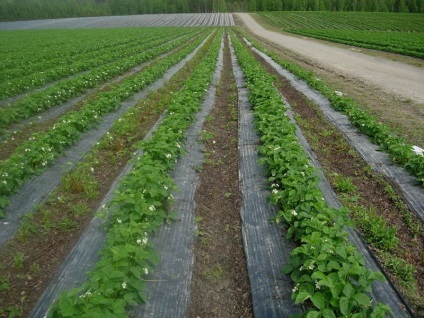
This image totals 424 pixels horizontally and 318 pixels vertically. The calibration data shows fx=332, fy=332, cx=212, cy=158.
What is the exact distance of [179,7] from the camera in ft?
341

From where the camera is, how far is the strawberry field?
321cm

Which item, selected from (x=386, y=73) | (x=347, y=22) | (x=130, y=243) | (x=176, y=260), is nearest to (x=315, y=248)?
(x=176, y=260)

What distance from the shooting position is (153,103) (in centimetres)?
1038

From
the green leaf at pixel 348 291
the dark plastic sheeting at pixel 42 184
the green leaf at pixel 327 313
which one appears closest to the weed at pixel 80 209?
the dark plastic sheeting at pixel 42 184

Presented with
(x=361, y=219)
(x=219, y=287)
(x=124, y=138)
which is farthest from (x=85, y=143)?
(x=361, y=219)

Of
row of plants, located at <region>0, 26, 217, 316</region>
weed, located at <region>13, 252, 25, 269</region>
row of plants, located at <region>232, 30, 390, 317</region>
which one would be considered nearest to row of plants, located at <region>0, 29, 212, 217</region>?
row of plants, located at <region>0, 26, 217, 316</region>

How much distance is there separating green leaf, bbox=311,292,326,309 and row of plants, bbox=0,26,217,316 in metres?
2.82

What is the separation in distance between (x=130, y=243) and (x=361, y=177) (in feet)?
14.4

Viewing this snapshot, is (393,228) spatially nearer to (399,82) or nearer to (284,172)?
(284,172)

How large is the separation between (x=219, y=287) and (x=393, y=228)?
8.03ft

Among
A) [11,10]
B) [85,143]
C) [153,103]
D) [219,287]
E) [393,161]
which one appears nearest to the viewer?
[219,287]

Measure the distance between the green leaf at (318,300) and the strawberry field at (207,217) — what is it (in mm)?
32

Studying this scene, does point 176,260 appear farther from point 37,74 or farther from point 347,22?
point 347,22

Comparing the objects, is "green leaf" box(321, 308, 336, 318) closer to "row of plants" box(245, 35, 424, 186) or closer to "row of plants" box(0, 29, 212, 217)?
"row of plants" box(245, 35, 424, 186)
